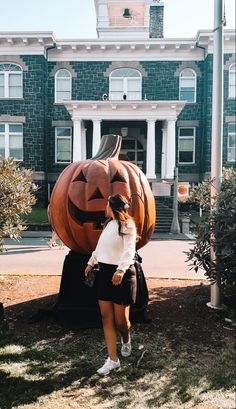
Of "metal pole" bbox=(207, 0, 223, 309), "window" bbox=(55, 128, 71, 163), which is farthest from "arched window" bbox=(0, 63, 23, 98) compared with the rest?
"metal pole" bbox=(207, 0, 223, 309)

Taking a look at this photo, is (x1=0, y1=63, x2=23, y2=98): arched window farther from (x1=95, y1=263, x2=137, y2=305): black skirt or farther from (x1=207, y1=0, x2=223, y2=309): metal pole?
(x1=95, y1=263, x2=137, y2=305): black skirt

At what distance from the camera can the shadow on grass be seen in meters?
2.88

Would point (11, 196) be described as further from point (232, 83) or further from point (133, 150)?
point (232, 83)

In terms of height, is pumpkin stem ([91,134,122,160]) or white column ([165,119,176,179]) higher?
white column ([165,119,176,179])

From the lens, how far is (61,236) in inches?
187

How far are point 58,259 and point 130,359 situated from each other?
19.7 feet

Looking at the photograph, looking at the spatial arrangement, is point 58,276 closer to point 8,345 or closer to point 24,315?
point 24,315

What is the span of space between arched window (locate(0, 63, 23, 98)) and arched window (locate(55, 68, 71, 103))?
2.11 m

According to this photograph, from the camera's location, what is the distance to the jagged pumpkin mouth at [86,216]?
14.6 feet

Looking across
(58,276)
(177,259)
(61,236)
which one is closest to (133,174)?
(61,236)

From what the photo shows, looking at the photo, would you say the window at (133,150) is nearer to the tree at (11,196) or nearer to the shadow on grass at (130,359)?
the tree at (11,196)

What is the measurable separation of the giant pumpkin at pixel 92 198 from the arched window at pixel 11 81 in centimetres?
1862

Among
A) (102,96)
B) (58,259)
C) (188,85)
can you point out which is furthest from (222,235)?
(188,85)

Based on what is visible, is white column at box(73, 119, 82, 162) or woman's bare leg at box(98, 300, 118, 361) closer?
woman's bare leg at box(98, 300, 118, 361)
